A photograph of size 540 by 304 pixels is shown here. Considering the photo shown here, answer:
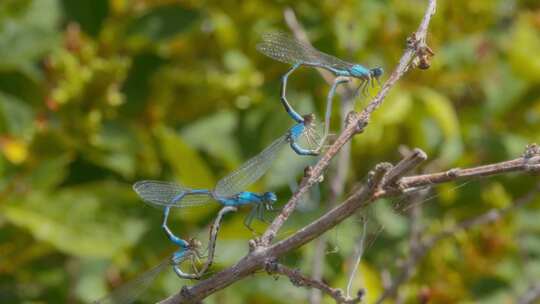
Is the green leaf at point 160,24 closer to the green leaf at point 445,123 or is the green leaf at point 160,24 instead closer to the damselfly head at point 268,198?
the green leaf at point 445,123

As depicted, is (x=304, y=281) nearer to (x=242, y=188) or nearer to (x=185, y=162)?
(x=242, y=188)

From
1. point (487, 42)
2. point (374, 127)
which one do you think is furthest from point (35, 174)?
point (487, 42)

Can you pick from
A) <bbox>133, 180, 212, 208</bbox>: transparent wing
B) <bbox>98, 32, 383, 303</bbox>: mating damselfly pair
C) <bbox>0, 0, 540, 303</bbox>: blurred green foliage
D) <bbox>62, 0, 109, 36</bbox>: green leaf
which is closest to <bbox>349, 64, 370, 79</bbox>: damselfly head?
<bbox>98, 32, 383, 303</bbox>: mating damselfly pair

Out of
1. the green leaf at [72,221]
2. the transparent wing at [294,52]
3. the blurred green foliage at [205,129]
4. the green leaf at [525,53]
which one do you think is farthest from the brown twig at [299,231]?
the green leaf at [525,53]

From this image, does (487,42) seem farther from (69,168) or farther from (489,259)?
(69,168)

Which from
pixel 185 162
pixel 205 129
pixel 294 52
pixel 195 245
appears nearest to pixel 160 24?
pixel 205 129

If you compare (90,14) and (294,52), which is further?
(90,14)

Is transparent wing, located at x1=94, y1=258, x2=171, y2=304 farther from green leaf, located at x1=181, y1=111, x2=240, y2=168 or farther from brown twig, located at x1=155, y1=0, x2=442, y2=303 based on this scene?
green leaf, located at x1=181, y1=111, x2=240, y2=168
